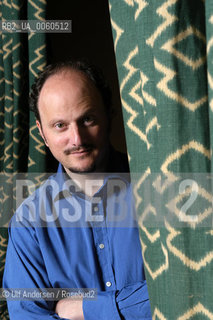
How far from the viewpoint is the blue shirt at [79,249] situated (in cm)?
84

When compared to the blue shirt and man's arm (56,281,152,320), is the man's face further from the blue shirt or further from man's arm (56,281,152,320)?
man's arm (56,281,152,320)

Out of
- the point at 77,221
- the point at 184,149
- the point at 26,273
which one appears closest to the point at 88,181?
the point at 77,221

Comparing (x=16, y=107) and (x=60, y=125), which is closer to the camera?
(x=60, y=125)

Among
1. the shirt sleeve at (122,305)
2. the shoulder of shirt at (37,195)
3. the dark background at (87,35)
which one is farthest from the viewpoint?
the dark background at (87,35)

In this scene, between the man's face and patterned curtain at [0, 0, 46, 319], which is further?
patterned curtain at [0, 0, 46, 319]

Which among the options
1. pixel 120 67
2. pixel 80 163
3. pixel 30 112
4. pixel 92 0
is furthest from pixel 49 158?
pixel 92 0

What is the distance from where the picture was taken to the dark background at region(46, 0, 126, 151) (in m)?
1.64

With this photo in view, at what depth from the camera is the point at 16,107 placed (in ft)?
3.83

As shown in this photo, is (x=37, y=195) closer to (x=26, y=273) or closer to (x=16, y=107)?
(x=26, y=273)

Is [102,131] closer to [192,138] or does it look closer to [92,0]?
Result: [192,138]

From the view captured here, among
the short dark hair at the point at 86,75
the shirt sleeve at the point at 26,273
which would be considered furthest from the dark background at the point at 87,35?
the shirt sleeve at the point at 26,273

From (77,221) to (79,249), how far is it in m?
0.08

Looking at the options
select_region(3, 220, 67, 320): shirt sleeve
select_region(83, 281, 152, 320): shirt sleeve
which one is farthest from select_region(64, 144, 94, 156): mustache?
select_region(83, 281, 152, 320): shirt sleeve

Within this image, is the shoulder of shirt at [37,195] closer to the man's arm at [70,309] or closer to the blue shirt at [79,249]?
the blue shirt at [79,249]
